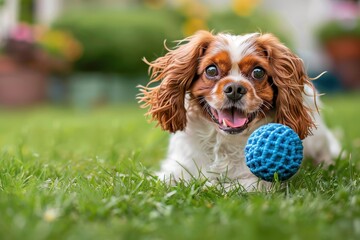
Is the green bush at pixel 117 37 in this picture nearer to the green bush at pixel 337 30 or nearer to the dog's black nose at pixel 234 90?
the green bush at pixel 337 30

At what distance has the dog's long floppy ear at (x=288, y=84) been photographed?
143 inches

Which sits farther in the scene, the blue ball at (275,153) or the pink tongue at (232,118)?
the pink tongue at (232,118)

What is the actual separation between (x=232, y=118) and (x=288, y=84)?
39 centimetres

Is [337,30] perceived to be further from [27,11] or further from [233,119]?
[233,119]

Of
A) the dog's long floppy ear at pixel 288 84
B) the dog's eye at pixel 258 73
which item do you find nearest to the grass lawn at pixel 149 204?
the dog's long floppy ear at pixel 288 84

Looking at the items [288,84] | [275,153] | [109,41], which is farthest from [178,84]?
[109,41]

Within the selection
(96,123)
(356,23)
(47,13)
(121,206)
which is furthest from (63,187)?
(356,23)

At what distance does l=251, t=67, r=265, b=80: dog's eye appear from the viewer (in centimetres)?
358

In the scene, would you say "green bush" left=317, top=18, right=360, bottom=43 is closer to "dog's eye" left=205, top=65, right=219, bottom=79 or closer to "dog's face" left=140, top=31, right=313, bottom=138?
"dog's face" left=140, top=31, right=313, bottom=138

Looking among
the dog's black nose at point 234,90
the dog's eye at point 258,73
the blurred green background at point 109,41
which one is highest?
the dog's eye at point 258,73

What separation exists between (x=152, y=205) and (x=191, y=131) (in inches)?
40.5

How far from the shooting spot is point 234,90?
3.41 meters

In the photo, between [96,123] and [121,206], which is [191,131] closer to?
[121,206]

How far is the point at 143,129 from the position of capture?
261 inches
